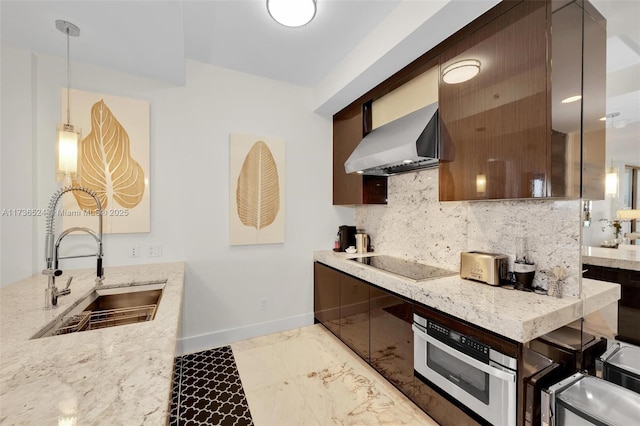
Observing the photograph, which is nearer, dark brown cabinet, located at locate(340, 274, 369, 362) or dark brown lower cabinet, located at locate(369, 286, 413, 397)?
dark brown lower cabinet, located at locate(369, 286, 413, 397)

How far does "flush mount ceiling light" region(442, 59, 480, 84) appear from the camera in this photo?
1.67m

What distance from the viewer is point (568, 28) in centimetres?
135

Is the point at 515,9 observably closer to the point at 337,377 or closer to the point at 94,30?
the point at 94,30

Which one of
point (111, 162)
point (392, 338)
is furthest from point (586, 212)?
point (111, 162)

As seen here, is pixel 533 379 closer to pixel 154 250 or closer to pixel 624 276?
pixel 624 276

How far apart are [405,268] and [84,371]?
6.61 feet

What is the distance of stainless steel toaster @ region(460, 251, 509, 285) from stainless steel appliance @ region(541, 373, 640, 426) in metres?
0.58

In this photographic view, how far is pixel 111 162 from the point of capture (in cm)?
223

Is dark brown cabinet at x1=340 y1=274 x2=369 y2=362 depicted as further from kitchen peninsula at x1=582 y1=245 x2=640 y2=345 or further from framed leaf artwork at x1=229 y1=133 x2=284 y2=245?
kitchen peninsula at x1=582 y1=245 x2=640 y2=345

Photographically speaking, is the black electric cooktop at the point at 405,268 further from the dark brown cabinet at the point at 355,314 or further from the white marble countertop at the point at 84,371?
the white marble countertop at the point at 84,371

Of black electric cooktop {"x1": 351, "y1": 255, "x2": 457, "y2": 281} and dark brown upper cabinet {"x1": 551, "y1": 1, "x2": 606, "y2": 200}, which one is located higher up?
dark brown upper cabinet {"x1": 551, "y1": 1, "x2": 606, "y2": 200}

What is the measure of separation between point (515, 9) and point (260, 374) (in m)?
3.03

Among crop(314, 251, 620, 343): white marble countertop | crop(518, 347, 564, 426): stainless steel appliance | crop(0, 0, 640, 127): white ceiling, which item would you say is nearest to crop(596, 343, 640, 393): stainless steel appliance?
crop(314, 251, 620, 343): white marble countertop

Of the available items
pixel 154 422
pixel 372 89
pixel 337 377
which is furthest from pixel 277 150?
pixel 154 422
